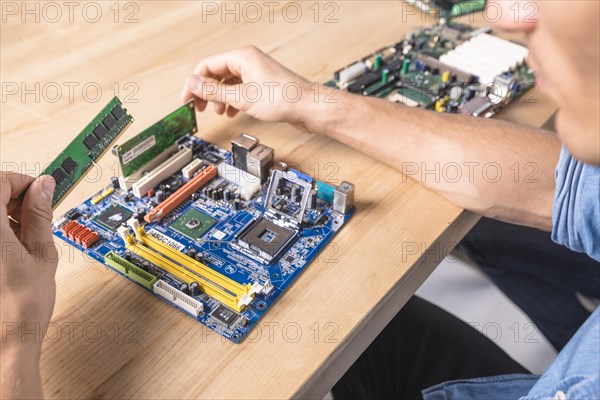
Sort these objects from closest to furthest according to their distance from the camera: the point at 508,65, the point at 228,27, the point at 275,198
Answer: the point at 275,198 → the point at 508,65 → the point at 228,27

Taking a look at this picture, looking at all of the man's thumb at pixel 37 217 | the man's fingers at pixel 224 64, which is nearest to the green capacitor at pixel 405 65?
the man's fingers at pixel 224 64

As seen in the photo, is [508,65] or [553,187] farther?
[508,65]

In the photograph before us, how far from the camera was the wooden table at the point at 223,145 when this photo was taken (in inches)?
37.7

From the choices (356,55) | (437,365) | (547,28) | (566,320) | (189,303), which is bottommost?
(566,320)

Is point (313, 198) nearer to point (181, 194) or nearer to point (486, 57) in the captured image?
point (181, 194)

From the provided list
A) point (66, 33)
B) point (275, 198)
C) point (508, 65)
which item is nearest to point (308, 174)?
point (275, 198)

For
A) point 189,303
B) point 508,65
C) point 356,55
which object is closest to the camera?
point 189,303

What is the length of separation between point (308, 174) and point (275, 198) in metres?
0.15

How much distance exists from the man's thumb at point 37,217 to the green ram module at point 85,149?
11 centimetres

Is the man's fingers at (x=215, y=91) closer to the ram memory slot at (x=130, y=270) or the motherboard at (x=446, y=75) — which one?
the motherboard at (x=446, y=75)

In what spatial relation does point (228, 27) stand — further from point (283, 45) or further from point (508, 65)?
point (508, 65)

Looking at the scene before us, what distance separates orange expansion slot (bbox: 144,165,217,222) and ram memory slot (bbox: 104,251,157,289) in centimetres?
12

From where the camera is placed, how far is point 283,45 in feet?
6.16

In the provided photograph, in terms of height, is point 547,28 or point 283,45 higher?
point 547,28
